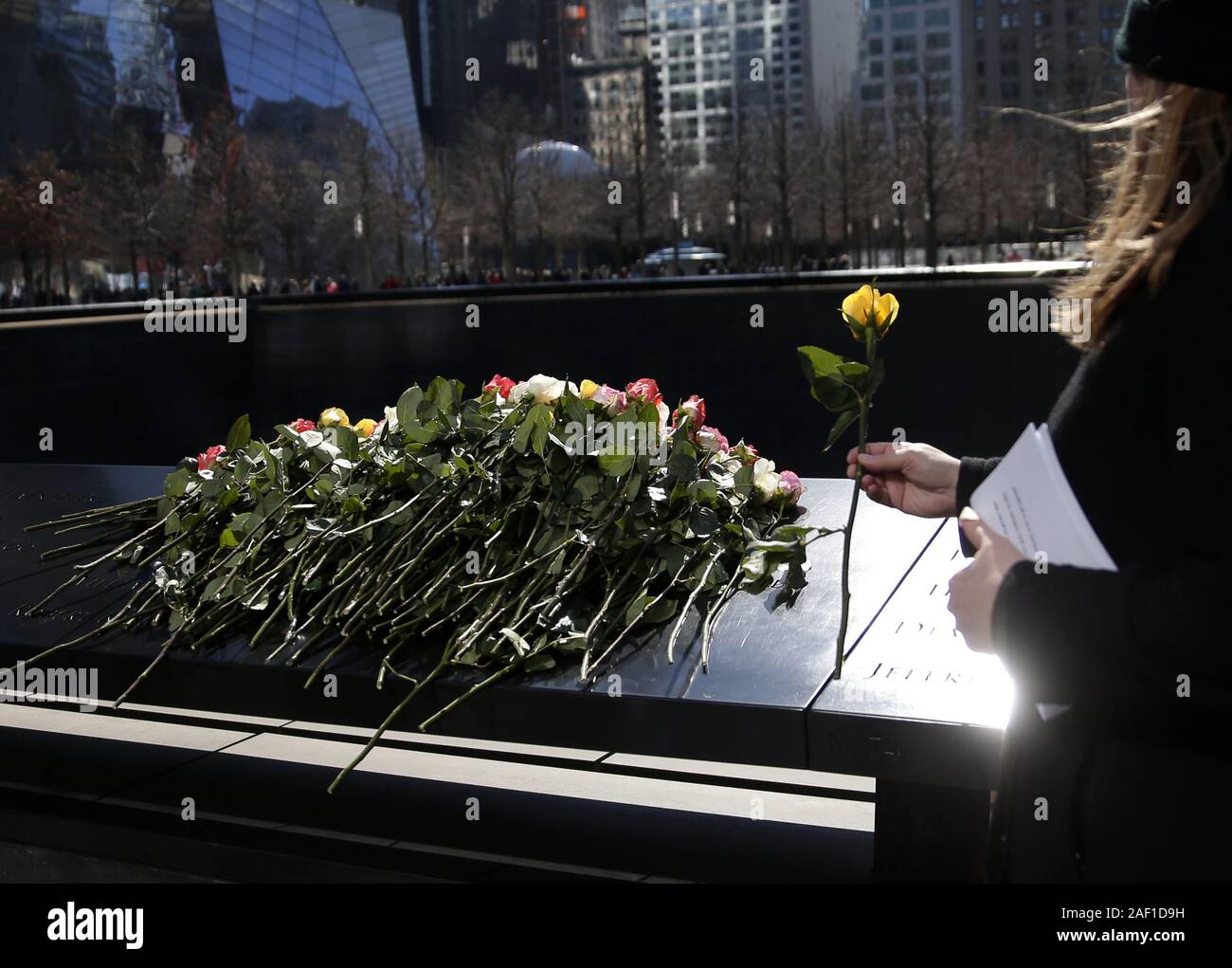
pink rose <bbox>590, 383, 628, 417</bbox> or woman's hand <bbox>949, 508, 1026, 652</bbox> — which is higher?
pink rose <bbox>590, 383, 628, 417</bbox>

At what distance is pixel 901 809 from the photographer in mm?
2574

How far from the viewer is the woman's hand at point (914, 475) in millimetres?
1998

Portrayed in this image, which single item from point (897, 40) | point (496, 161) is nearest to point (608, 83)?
point (897, 40)

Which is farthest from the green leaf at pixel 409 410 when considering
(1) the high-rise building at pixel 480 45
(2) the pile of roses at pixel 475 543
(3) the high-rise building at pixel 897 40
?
(3) the high-rise building at pixel 897 40

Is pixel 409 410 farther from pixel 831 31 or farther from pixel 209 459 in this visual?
pixel 831 31

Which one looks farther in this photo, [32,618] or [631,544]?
[32,618]

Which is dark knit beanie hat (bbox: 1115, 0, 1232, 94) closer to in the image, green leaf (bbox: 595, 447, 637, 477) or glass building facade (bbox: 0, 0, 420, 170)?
green leaf (bbox: 595, 447, 637, 477)

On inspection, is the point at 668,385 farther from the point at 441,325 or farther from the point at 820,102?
the point at 820,102

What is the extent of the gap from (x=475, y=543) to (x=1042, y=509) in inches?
62.8

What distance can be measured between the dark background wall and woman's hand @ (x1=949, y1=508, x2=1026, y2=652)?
334 inches

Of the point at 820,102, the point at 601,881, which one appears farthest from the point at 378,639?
the point at 820,102

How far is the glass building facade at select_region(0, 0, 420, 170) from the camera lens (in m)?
42.2

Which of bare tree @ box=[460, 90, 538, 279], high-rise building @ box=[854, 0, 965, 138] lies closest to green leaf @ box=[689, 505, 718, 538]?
bare tree @ box=[460, 90, 538, 279]
